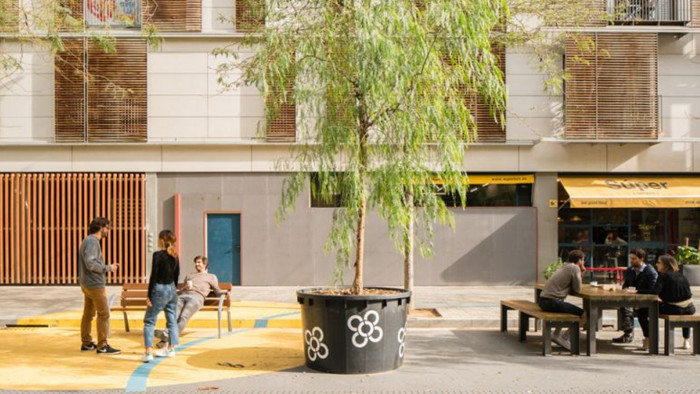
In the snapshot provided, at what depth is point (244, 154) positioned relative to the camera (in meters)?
19.5

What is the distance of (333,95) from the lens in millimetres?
9109

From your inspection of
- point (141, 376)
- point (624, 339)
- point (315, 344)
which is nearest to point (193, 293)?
point (141, 376)

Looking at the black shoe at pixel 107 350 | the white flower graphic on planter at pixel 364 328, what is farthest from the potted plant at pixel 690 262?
the black shoe at pixel 107 350

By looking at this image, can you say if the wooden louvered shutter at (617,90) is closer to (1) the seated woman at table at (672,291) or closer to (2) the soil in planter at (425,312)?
(2) the soil in planter at (425,312)

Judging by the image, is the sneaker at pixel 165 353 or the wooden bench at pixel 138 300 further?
the wooden bench at pixel 138 300

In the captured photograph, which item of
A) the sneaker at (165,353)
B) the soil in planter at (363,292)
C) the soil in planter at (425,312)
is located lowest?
the soil in planter at (425,312)

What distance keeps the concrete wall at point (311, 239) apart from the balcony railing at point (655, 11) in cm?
596

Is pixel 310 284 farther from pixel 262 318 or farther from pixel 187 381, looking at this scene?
pixel 187 381

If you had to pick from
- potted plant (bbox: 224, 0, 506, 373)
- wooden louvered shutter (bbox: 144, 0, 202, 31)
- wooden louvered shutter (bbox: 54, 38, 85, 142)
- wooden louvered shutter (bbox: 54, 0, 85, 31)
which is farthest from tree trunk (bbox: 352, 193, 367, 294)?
wooden louvered shutter (bbox: 54, 38, 85, 142)

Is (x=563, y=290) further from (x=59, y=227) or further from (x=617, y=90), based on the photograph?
(x=59, y=227)

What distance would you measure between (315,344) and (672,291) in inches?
206

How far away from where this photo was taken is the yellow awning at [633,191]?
18.7 meters

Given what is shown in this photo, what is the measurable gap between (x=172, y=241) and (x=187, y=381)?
195cm

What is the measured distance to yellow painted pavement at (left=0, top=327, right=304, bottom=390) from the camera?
323 inches
